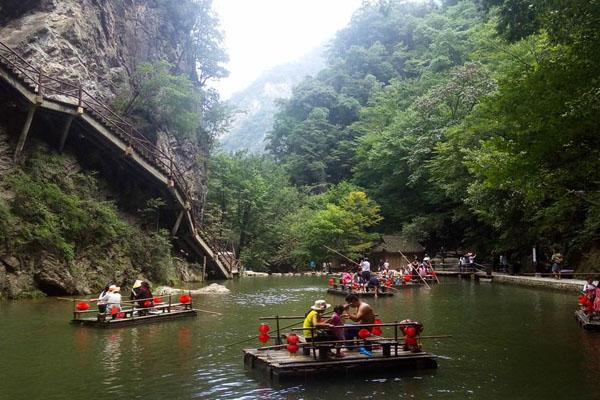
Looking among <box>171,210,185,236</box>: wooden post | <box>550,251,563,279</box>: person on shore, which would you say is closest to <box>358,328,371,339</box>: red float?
<box>550,251,563,279</box>: person on shore

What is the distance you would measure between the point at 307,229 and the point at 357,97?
3218cm

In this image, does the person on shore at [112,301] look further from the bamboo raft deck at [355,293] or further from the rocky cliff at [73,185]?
the bamboo raft deck at [355,293]

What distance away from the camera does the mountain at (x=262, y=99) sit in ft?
459

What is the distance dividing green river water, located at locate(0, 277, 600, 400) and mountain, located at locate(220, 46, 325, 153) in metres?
114

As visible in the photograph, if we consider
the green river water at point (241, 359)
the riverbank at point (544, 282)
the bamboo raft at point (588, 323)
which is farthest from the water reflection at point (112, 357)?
the riverbank at point (544, 282)

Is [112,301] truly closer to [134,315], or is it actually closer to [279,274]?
[134,315]

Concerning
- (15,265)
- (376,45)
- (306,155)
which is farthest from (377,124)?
(15,265)

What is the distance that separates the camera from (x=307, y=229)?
158ft

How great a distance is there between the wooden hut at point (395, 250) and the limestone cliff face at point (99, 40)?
16363 millimetres

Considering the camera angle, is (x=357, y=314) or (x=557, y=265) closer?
(x=357, y=314)

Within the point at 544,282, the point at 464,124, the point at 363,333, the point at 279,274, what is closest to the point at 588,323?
the point at 363,333

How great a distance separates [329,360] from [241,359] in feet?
8.15

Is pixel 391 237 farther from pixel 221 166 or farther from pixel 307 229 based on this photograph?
pixel 221 166

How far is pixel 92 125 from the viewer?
2619 cm
